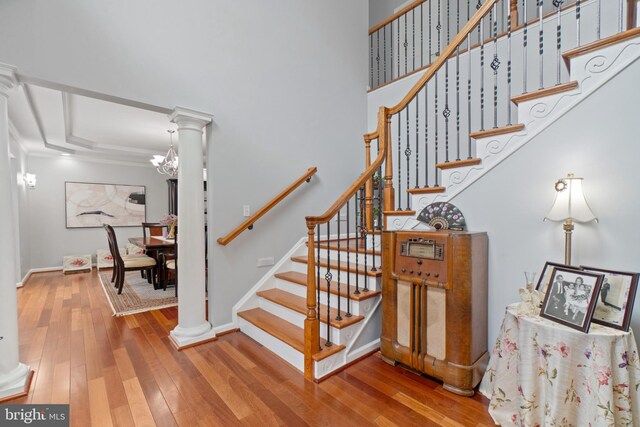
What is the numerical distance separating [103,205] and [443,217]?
7.18m

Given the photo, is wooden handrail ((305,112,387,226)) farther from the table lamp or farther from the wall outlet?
the table lamp

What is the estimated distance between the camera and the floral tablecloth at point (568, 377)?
1.29m

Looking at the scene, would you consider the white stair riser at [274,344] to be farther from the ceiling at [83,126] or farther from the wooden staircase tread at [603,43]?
the wooden staircase tread at [603,43]

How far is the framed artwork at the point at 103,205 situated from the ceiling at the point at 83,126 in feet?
2.25

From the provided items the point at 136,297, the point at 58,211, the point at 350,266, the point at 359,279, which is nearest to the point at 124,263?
the point at 136,297

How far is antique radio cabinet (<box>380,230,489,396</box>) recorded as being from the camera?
72.6 inches

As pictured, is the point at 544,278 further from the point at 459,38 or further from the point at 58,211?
the point at 58,211

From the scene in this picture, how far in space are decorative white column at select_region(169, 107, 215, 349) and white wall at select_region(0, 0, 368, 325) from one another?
148 mm


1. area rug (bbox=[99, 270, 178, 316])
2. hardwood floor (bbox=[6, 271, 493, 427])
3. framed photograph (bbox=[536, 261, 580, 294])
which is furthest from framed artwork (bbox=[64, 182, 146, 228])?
framed photograph (bbox=[536, 261, 580, 294])

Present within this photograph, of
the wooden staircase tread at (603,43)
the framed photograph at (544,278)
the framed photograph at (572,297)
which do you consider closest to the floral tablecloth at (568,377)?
the framed photograph at (572,297)

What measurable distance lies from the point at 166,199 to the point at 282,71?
5.47 metres

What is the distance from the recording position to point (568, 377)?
1.37m

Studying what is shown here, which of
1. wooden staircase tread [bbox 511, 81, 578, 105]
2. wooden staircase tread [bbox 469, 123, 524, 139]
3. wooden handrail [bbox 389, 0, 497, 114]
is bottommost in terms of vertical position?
wooden staircase tread [bbox 469, 123, 524, 139]

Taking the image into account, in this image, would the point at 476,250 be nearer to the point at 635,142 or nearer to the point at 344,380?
the point at 635,142
